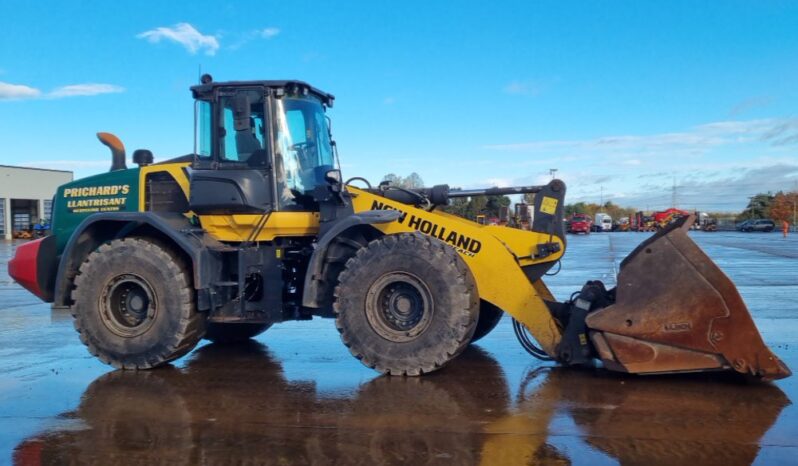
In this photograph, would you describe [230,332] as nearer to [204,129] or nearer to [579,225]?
[204,129]

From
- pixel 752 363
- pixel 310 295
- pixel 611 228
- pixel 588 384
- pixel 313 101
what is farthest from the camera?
pixel 611 228

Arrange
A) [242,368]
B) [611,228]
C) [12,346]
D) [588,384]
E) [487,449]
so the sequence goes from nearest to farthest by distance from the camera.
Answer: [487,449]
[588,384]
[242,368]
[12,346]
[611,228]

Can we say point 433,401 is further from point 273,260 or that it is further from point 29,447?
point 29,447

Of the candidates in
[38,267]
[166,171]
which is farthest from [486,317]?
[38,267]

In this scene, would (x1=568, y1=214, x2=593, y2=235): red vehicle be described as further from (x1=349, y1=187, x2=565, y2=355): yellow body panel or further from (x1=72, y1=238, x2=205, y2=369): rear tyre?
(x1=72, y1=238, x2=205, y2=369): rear tyre

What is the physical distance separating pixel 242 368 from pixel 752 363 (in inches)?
179

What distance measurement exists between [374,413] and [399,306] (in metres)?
1.30

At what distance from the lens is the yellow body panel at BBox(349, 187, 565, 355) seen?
6.19 meters

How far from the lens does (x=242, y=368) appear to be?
6875 mm

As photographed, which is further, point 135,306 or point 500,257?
point 135,306

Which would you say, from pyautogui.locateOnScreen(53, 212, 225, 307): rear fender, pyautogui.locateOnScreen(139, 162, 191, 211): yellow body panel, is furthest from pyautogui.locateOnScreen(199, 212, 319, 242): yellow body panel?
pyautogui.locateOnScreen(139, 162, 191, 211): yellow body panel

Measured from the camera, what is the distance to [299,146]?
7.06 meters

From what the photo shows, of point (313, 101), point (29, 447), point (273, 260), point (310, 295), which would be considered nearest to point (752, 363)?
point (310, 295)

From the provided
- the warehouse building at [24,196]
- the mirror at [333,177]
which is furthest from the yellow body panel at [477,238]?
the warehouse building at [24,196]
